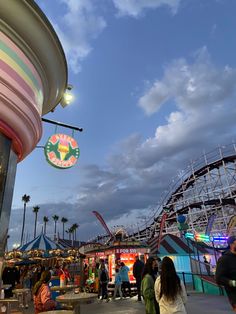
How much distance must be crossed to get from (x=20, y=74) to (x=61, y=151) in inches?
74.1

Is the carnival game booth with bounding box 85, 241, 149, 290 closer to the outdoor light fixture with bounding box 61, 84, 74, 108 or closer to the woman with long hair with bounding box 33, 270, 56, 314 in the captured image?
the woman with long hair with bounding box 33, 270, 56, 314

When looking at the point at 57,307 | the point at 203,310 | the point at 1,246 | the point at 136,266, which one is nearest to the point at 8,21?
the point at 1,246

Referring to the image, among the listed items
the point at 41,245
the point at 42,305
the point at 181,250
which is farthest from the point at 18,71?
the point at 181,250

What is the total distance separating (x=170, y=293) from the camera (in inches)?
115

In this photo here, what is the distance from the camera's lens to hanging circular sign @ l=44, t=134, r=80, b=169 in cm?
448

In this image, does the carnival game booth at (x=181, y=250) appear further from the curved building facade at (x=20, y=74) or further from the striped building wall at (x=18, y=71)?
the striped building wall at (x=18, y=71)

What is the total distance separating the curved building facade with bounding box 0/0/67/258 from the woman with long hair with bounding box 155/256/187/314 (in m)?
1.83

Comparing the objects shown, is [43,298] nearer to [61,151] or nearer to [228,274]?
[61,151]

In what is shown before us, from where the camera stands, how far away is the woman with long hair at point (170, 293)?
2.89 m

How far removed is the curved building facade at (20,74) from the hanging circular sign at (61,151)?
3.48ft

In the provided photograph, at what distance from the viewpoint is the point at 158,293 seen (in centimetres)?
306

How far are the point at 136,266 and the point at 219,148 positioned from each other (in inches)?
768

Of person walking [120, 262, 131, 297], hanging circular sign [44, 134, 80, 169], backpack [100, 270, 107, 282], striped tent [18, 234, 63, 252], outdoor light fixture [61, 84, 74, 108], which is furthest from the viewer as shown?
striped tent [18, 234, 63, 252]

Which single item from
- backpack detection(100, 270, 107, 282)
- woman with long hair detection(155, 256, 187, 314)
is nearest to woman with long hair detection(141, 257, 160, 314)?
woman with long hair detection(155, 256, 187, 314)
